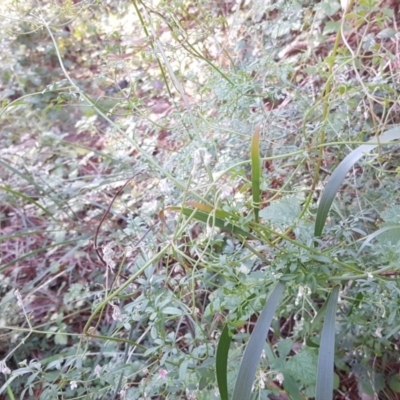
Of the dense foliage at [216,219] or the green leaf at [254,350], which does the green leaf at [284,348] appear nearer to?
the dense foliage at [216,219]

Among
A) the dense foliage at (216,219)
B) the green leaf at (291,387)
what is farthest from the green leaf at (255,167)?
the green leaf at (291,387)

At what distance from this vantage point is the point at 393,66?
1441 mm

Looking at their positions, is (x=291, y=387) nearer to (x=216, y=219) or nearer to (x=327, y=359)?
(x=327, y=359)

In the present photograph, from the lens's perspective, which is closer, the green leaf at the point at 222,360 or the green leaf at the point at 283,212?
the green leaf at the point at 222,360

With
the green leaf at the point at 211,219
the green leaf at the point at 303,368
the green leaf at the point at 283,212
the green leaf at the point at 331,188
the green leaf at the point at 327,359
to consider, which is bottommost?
the green leaf at the point at 303,368

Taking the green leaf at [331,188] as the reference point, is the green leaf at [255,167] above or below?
above

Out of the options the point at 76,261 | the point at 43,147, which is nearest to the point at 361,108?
the point at 76,261

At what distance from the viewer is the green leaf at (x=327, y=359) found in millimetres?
697

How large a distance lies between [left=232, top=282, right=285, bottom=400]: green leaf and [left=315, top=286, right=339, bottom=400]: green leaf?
9cm

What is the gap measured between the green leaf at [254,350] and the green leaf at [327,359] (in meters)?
0.09

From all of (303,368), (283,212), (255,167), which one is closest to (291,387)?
(303,368)

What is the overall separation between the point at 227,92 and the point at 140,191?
23.1 inches

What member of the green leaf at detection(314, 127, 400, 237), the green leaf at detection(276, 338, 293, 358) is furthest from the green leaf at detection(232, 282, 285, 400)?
the green leaf at detection(276, 338, 293, 358)

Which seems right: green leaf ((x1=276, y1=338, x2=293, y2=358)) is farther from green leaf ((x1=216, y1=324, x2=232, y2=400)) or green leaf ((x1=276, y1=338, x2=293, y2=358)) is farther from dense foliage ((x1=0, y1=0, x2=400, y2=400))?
green leaf ((x1=216, y1=324, x2=232, y2=400))
